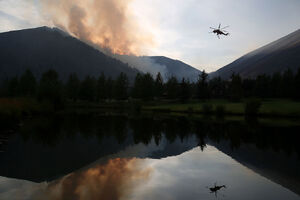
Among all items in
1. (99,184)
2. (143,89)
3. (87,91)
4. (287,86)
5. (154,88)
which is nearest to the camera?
(99,184)

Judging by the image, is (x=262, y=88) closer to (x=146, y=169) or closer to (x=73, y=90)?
(x=73, y=90)

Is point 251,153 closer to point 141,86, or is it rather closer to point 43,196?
point 43,196

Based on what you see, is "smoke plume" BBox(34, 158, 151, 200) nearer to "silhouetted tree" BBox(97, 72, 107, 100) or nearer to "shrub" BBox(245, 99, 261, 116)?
"shrub" BBox(245, 99, 261, 116)

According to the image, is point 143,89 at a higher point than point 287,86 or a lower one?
lower

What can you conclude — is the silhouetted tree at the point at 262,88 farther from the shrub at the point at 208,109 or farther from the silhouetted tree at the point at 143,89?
the shrub at the point at 208,109

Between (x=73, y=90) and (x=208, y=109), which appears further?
(x=73, y=90)

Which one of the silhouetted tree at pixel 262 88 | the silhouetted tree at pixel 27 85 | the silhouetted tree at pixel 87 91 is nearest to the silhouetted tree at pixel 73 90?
the silhouetted tree at pixel 87 91

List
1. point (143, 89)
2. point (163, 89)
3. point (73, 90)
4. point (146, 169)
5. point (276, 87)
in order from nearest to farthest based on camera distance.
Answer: point (146, 169) → point (276, 87) → point (143, 89) → point (73, 90) → point (163, 89)

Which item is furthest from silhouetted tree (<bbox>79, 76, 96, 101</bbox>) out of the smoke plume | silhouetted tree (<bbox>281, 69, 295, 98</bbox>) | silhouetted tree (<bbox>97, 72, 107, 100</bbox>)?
the smoke plume

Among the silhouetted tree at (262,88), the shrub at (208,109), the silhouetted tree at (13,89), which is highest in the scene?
the silhouetted tree at (262,88)

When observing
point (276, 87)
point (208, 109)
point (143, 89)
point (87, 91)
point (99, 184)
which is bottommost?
point (99, 184)


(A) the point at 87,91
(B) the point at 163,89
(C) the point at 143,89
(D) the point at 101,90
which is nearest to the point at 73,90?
(A) the point at 87,91
